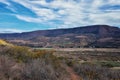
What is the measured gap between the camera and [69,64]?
29.6 m

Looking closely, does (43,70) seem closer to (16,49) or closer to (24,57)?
(24,57)

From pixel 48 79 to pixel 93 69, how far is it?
16605 millimetres

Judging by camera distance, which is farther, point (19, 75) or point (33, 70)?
point (33, 70)

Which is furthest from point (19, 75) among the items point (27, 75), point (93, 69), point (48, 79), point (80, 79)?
point (93, 69)

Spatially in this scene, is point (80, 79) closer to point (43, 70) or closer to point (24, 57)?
point (24, 57)

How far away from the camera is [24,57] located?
71.7ft

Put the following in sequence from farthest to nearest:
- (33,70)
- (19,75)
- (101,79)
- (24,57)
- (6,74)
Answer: (101,79), (24,57), (33,70), (19,75), (6,74)

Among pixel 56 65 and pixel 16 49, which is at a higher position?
pixel 16 49

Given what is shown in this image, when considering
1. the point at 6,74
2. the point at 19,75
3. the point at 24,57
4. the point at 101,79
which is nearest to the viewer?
the point at 6,74

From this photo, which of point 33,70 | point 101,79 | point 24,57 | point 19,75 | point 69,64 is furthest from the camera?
point 69,64

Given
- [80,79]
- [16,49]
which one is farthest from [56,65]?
[16,49]

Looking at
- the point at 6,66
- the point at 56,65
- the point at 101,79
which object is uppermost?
the point at 6,66

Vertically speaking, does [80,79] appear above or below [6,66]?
below

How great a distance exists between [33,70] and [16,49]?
812 centimetres
